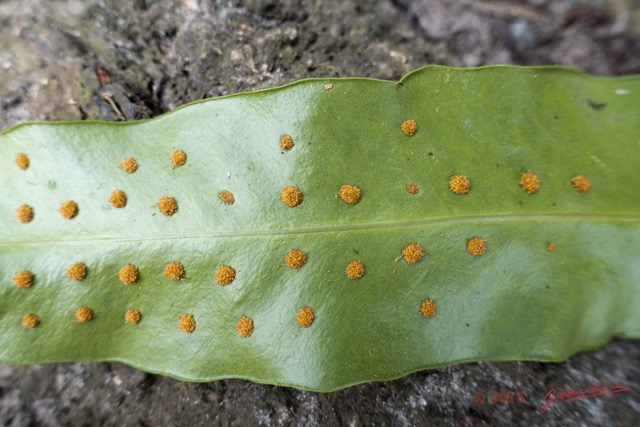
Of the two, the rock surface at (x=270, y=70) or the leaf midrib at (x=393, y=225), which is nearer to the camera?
the leaf midrib at (x=393, y=225)

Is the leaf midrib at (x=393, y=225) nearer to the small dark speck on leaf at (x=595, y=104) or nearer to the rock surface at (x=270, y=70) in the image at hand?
the small dark speck on leaf at (x=595, y=104)

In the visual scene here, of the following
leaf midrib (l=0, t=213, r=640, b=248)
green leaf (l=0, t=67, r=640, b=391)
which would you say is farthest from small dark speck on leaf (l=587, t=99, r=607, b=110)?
leaf midrib (l=0, t=213, r=640, b=248)

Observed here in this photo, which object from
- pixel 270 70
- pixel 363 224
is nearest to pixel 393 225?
pixel 363 224

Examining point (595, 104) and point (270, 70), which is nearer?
point (595, 104)

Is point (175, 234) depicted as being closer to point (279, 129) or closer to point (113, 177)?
point (113, 177)

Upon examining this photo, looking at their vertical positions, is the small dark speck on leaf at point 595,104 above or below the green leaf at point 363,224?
above

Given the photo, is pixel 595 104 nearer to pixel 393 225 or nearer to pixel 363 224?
pixel 393 225

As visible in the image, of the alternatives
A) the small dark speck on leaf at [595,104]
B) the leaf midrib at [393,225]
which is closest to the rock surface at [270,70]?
the small dark speck on leaf at [595,104]

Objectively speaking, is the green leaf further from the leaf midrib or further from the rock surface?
the rock surface
